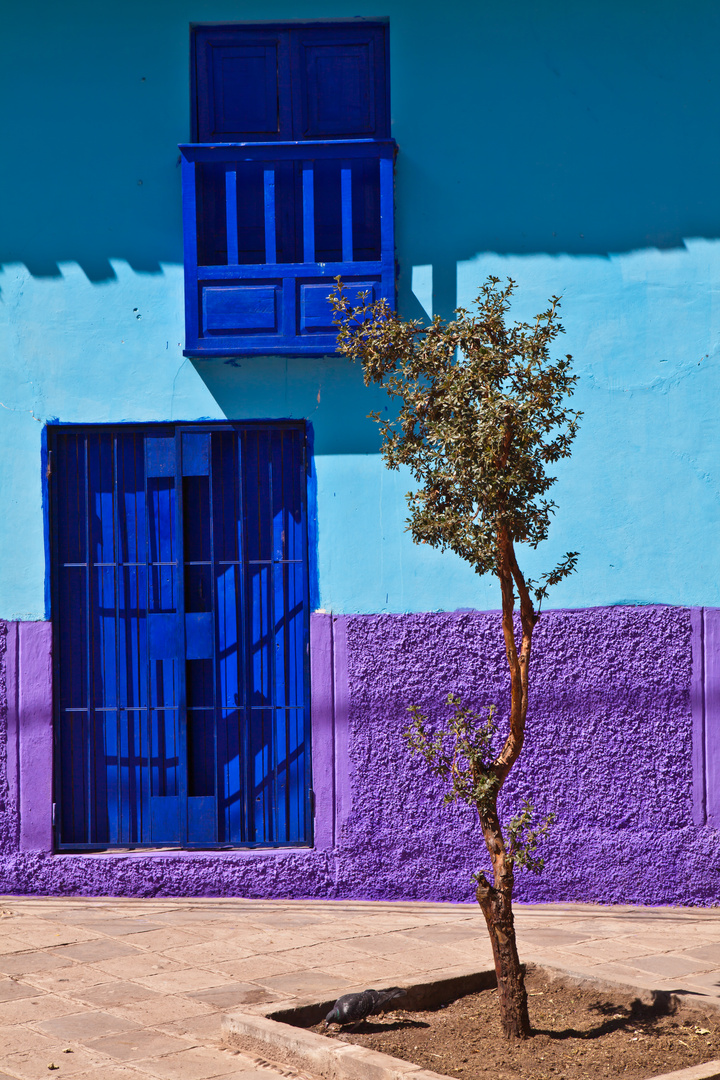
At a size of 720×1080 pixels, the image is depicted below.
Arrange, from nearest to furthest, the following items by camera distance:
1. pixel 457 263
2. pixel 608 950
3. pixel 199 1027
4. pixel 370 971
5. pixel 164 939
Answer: pixel 199 1027 → pixel 370 971 → pixel 608 950 → pixel 164 939 → pixel 457 263

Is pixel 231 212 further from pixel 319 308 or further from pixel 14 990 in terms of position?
pixel 14 990

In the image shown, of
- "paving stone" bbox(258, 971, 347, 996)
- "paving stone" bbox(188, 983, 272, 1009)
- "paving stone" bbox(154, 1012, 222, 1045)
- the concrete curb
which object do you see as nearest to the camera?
the concrete curb

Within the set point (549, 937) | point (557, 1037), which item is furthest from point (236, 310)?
point (557, 1037)

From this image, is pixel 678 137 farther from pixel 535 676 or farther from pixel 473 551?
pixel 473 551

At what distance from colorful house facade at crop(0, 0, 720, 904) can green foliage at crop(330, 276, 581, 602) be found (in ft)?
7.33

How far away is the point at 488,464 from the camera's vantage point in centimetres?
435

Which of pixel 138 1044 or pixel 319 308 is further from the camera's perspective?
pixel 319 308

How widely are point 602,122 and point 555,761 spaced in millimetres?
3723

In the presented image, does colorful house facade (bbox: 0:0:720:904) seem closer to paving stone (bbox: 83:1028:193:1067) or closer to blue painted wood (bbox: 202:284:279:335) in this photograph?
blue painted wood (bbox: 202:284:279:335)

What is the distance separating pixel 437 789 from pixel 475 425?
3.07 metres

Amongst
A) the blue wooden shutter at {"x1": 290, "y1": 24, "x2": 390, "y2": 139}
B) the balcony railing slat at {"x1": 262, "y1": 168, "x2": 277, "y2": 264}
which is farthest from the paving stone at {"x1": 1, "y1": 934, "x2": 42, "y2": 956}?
the blue wooden shutter at {"x1": 290, "y1": 24, "x2": 390, "y2": 139}

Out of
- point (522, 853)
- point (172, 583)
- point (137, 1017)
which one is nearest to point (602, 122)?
point (172, 583)

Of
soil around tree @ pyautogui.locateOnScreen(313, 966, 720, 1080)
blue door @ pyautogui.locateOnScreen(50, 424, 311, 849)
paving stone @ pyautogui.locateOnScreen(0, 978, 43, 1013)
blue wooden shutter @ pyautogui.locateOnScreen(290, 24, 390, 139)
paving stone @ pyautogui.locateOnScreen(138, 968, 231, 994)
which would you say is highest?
blue wooden shutter @ pyautogui.locateOnScreen(290, 24, 390, 139)

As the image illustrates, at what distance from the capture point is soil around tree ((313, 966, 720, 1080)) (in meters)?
4.18
